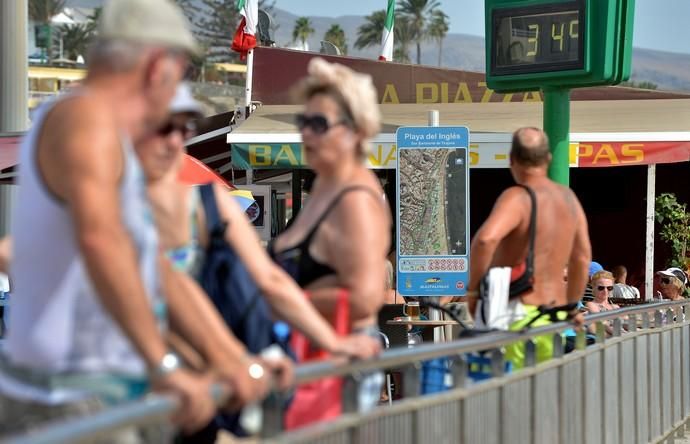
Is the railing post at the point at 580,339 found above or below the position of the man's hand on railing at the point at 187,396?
below

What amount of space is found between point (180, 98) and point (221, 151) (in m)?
17.6

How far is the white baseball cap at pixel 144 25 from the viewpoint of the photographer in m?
2.90

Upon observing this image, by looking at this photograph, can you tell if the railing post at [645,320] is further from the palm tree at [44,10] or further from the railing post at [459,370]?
the palm tree at [44,10]

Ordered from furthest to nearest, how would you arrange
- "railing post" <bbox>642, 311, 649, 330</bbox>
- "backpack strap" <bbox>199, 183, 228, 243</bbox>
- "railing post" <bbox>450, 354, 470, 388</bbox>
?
1. "railing post" <bbox>642, 311, 649, 330</bbox>
2. "railing post" <bbox>450, 354, 470, 388</bbox>
3. "backpack strap" <bbox>199, 183, 228, 243</bbox>

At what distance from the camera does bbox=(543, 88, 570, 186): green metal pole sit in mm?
12133

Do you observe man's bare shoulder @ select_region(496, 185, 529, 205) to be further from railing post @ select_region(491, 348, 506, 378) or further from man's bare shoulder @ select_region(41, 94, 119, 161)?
man's bare shoulder @ select_region(41, 94, 119, 161)

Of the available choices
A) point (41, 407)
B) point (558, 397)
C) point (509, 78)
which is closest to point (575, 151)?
point (509, 78)

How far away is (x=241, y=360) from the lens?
10.1 ft

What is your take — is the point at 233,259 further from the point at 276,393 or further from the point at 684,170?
the point at 684,170

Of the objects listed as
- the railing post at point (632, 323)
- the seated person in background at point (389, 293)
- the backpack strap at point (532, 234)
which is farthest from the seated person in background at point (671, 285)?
the backpack strap at point (532, 234)

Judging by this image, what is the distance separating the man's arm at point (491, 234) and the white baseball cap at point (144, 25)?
118 inches

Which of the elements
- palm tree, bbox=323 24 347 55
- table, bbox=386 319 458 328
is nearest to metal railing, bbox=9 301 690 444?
table, bbox=386 319 458 328

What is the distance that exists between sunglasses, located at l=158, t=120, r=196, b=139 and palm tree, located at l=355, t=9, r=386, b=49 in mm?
146511

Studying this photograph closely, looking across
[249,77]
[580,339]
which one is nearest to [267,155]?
[249,77]
